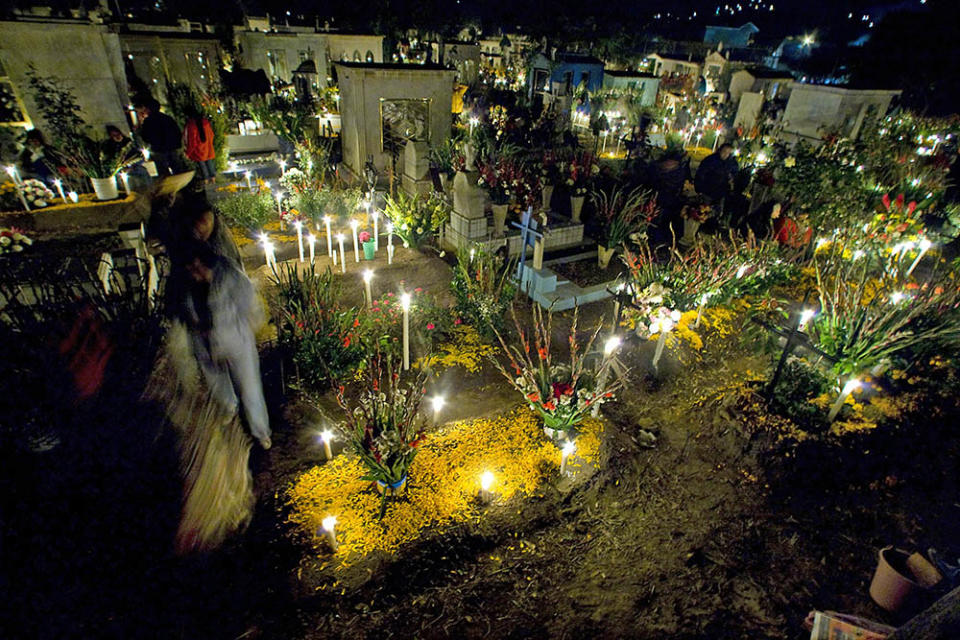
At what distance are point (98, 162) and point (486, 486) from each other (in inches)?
335

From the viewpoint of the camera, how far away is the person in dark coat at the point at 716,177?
9.63 m

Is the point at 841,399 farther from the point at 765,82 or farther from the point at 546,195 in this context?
the point at 765,82

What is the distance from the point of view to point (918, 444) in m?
4.60

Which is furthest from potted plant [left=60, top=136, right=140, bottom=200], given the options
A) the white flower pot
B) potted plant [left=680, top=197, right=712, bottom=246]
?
potted plant [left=680, top=197, right=712, bottom=246]

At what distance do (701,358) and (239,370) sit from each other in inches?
208

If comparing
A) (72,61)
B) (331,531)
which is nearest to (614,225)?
(331,531)

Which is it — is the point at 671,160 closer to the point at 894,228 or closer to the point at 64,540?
the point at 894,228

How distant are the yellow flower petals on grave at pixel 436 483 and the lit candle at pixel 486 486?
6cm

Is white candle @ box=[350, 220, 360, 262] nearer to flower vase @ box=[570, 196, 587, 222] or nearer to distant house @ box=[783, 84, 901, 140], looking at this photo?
flower vase @ box=[570, 196, 587, 222]

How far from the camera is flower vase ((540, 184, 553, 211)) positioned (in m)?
8.77

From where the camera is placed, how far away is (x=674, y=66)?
33.8 m

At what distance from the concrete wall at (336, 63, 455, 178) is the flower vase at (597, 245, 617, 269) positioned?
595 cm

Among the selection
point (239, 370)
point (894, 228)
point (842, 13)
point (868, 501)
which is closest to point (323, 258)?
point (239, 370)

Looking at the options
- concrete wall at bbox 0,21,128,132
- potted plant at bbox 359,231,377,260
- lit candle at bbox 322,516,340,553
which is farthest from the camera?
concrete wall at bbox 0,21,128,132
